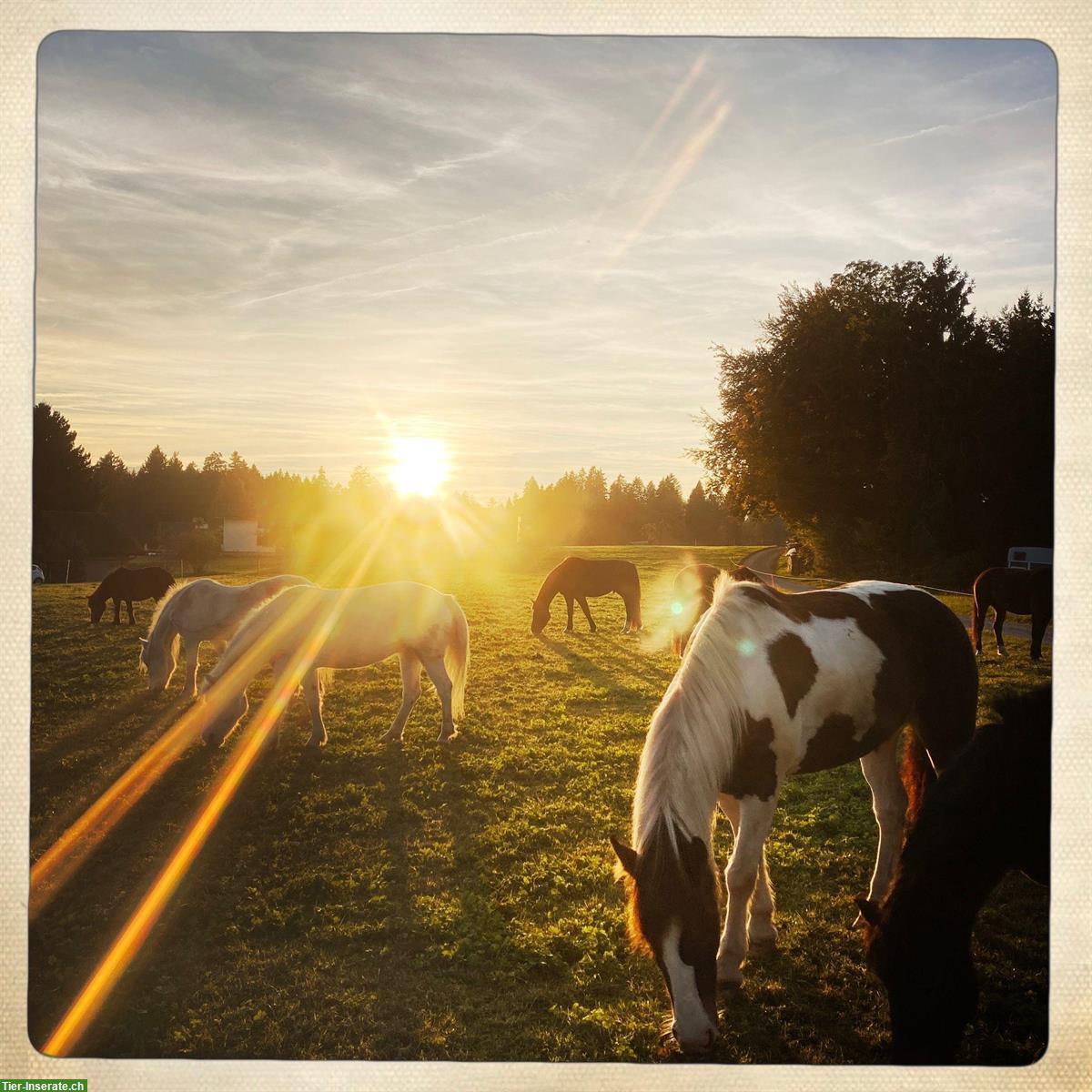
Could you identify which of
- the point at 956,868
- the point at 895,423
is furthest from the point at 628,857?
the point at 895,423

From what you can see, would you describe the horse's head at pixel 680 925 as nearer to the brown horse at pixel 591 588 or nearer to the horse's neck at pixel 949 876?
the horse's neck at pixel 949 876

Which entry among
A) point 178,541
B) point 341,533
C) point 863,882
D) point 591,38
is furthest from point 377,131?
point 863,882

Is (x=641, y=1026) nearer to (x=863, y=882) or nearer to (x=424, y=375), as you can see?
(x=863, y=882)

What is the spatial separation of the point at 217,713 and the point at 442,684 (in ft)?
4.89

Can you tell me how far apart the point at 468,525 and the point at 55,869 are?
7.02 ft

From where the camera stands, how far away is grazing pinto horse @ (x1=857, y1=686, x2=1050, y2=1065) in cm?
185

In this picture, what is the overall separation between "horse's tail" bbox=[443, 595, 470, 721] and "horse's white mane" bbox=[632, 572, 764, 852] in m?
2.88

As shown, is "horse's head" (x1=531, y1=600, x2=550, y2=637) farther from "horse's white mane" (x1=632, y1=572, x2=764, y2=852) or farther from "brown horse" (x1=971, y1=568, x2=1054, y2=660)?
"horse's white mane" (x1=632, y1=572, x2=764, y2=852)

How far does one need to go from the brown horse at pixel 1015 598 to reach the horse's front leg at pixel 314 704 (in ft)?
13.0

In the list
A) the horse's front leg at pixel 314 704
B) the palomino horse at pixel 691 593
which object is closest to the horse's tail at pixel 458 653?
the horse's front leg at pixel 314 704

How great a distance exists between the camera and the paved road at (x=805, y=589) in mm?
2377

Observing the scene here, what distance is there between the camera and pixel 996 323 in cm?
261

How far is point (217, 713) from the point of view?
14.1ft

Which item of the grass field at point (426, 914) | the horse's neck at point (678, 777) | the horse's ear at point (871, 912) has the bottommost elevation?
the grass field at point (426, 914)
